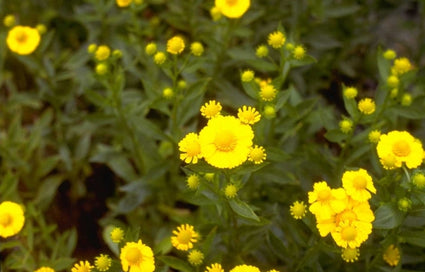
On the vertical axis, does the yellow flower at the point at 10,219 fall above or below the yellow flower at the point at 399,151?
below

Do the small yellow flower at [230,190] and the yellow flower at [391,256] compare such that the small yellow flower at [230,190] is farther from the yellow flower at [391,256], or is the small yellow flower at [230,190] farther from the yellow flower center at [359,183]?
the yellow flower at [391,256]

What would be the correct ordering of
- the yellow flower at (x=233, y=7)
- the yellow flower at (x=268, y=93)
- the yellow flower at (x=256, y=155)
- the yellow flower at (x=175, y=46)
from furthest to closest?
the yellow flower at (x=233, y=7) < the yellow flower at (x=175, y=46) < the yellow flower at (x=268, y=93) < the yellow flower at (x=256, y=155)

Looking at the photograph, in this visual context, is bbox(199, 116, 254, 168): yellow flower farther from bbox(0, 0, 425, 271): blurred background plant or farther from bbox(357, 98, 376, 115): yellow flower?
bbox(357, 98, 376, 115): yellow flower

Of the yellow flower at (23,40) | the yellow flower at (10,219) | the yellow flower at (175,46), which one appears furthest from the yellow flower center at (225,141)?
the yellow flower at (23,40)

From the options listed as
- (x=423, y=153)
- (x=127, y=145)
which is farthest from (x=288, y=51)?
(x=127, y=145)

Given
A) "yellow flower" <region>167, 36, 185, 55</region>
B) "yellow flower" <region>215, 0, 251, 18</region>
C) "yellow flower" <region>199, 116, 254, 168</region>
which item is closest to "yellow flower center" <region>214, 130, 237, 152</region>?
"yellow flower" <region>199, 116, 254, 168</region>

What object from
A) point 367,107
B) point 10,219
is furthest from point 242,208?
point 10,219

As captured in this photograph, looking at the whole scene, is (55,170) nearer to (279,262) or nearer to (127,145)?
(127,145)
